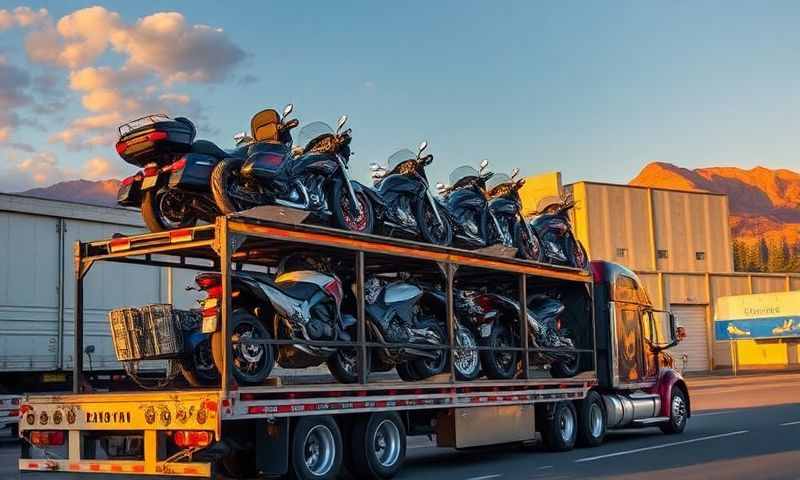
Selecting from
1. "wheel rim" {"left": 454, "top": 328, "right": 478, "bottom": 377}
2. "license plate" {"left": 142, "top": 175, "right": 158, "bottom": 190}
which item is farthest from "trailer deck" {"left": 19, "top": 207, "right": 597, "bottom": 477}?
"license plate" {"left": 142, "top": 175, "right": 158, "bottom": 190}

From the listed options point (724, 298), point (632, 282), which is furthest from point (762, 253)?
point (632, 282)

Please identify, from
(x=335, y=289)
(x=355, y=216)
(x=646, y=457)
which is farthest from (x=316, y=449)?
(x=646, y=457)

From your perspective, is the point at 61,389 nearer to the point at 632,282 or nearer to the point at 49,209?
the point at 49,209

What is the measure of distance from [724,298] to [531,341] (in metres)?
39.8

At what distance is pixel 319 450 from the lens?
10.6 metres

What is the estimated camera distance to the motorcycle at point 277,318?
9758 millimetres

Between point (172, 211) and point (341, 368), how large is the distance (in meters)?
2.57

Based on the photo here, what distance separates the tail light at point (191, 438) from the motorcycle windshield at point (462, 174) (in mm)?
6780

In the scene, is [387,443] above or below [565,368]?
below

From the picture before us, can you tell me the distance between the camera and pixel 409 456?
592 inches

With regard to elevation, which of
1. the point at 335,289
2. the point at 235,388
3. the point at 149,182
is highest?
the point at 149,182

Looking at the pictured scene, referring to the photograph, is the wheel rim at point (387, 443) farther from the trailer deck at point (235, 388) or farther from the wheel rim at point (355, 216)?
the wheel rim at point (355, 216)

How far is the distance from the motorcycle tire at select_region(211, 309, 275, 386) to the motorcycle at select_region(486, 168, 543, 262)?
17.5 ft

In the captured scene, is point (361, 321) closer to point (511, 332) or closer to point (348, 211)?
point (348, 211)
